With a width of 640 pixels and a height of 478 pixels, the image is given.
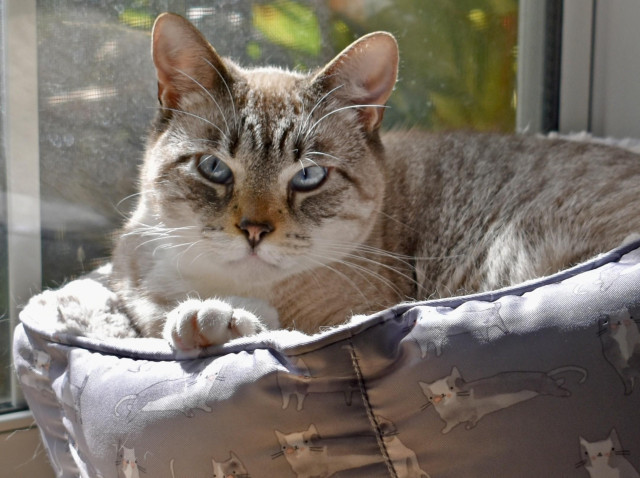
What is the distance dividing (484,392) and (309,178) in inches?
30.1

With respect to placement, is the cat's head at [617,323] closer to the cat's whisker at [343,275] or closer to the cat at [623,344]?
the cat at [623,344]

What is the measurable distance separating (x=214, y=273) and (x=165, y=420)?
1.62ft

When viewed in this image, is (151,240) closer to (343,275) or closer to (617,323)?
(343,275)

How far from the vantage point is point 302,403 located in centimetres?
A: 118

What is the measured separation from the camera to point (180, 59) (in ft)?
5.61

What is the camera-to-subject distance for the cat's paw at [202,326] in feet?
4.43

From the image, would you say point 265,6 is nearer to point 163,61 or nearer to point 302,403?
point 163,61

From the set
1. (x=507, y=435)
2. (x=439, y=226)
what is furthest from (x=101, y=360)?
(x=439, y=226)

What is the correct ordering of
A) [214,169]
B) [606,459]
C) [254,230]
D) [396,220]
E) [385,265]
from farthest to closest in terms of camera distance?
1. [396,220]
2. [385,265]
3. [214,169]
4. [254,230]
5. [606,459]

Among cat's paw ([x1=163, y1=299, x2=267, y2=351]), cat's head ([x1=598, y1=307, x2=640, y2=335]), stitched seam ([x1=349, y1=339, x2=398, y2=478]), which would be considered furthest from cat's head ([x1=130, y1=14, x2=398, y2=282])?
cat's head ([x1=598, y1=307, x2=640, y2=335])

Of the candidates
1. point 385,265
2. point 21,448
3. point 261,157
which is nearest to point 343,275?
point 385,265

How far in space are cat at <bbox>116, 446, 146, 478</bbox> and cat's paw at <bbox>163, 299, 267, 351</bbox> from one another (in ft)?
0.72

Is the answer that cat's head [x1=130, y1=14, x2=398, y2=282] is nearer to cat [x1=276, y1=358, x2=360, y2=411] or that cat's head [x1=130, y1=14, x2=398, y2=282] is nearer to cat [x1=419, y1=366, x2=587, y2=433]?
cat [x1=276, y1=358, x2=360, y2=411]

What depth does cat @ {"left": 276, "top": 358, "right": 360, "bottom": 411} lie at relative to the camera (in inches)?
46.1
